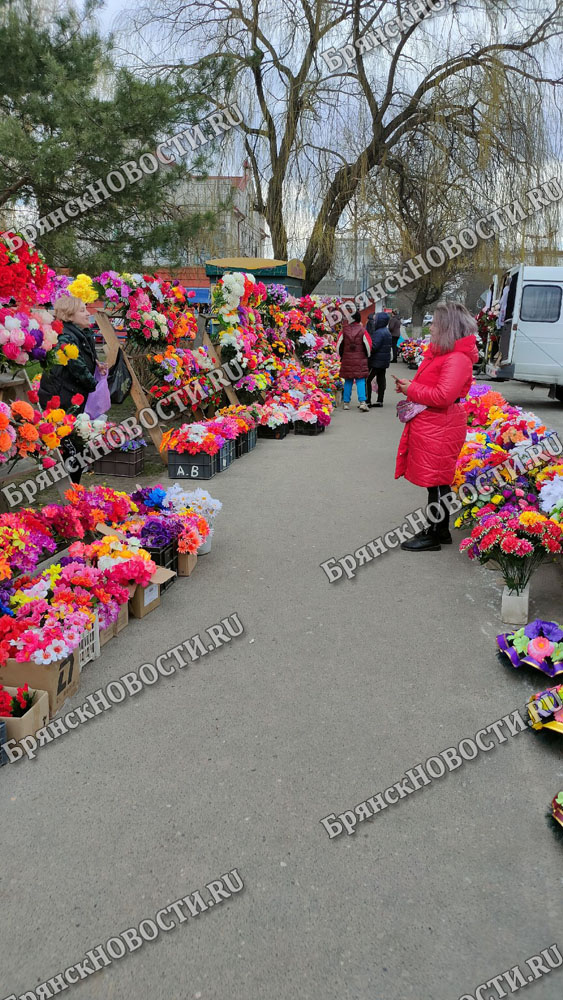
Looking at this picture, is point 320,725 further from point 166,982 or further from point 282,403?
point 282,403

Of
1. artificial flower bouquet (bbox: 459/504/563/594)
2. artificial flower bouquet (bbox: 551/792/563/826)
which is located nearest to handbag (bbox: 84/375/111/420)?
artificial flower bouquet (bbox: 459/504/563/594)

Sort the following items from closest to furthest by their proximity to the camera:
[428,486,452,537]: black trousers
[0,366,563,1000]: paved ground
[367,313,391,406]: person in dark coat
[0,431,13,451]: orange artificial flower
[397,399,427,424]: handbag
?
[0,366,563,1000]: paved ground < [0,431,13,451]: orange artificial flower < [397,399,427,424]: handbag < [428,486,452,537]: black trousers < [367,313,391,406]: person in dark coat

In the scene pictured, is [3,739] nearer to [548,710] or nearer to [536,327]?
[548,710]

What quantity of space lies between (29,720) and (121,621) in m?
1.25

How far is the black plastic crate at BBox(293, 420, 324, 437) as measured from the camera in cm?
1162

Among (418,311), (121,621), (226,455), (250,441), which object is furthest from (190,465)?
(418,311)

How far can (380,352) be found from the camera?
1443 cm

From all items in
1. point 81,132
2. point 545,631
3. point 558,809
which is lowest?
point 558,809

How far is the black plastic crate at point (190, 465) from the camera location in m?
8.30

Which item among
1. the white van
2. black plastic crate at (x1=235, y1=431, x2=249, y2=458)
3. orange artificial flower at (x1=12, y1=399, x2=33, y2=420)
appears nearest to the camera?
orange artificial flower at (x1=12, y1=399, x2=33, y2=420)

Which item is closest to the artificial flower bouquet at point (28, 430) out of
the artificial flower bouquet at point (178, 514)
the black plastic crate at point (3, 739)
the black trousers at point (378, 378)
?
the artificial flower bouquet at point (178, 514)

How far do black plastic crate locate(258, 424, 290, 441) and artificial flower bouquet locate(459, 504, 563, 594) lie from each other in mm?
6920

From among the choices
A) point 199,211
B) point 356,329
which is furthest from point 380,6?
point 356,329

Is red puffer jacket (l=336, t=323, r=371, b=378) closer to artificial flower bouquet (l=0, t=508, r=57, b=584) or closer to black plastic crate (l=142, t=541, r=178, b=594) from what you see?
black plastic crate (l=142, t=541, r=178, b=594)
